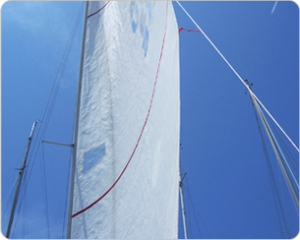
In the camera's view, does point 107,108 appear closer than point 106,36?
Yes

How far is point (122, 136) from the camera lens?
2.05 metres

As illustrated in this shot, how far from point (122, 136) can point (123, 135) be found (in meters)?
0.02

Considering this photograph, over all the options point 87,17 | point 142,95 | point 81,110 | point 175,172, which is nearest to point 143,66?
point 142,95

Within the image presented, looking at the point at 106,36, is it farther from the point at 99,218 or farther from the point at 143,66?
the point at 99,218

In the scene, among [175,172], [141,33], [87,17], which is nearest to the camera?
[87,17]

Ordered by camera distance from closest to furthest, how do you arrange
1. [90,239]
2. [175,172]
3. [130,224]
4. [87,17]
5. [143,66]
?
[90,239], [130,224], [87,17], [143,66], [175,172]

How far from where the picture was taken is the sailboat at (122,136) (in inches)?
69.1

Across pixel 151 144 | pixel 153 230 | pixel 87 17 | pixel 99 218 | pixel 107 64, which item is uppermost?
pixel 87 17

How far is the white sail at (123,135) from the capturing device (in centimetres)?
177

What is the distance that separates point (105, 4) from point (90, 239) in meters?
2.72

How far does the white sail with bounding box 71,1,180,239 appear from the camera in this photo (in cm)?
177

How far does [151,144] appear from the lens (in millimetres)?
2492

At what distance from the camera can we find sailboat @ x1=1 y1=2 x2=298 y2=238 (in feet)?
5.76

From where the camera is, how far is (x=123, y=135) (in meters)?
2.06
